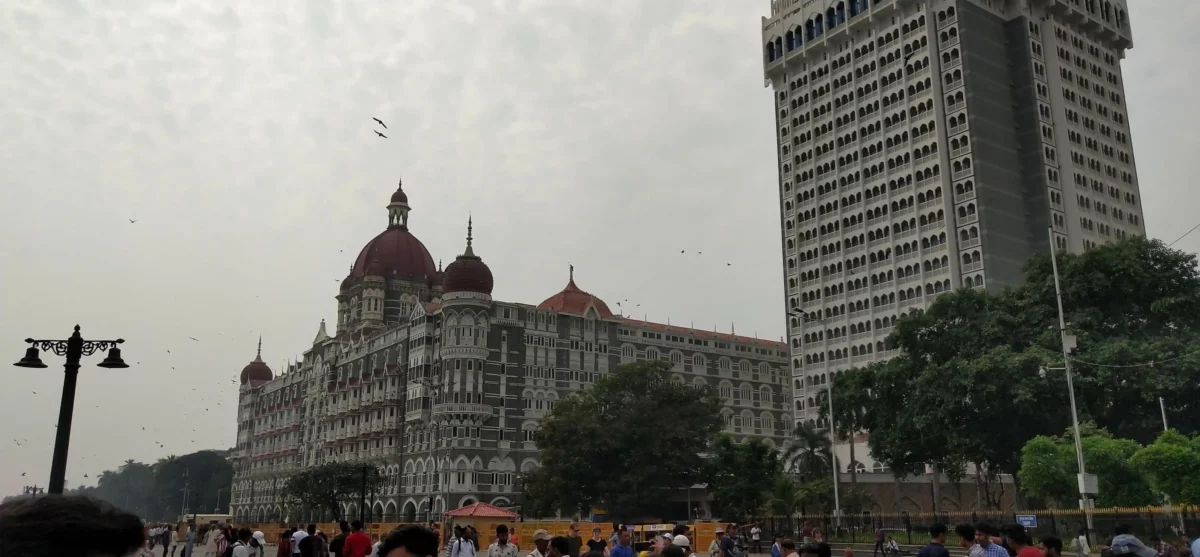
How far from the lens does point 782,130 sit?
94.0m

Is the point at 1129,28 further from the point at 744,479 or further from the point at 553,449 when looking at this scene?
the point at 553,449

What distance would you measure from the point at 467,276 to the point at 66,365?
6177cm

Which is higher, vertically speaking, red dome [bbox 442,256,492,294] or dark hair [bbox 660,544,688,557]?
red dome [bbox 442,256,492,294]

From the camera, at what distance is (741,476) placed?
189ft

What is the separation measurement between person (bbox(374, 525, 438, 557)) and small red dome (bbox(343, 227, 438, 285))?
9444cm

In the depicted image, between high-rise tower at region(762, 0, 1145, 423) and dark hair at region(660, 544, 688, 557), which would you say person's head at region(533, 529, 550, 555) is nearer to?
dark hair at region(660, 544, 688, 557)

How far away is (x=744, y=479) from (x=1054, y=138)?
4578 cm

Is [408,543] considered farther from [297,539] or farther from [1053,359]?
[1053,359]

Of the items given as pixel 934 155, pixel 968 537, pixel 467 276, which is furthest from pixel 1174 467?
pixel 467 276

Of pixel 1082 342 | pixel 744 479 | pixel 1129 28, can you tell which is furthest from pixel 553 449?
pixel 1129 28

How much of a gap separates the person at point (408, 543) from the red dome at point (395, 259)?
94462mm

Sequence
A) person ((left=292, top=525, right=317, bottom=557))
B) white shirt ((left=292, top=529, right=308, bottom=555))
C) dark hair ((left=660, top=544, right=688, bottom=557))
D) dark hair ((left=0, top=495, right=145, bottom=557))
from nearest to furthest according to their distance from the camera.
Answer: dark hair ((left=0, top=495, right=145, bottom=557))
dark hair ((left=660, top=544, right=688, bottom=557))
person ((left=292, top=525, right=317, bottom=557))
white shirt ((left=292, top=529, right=308, bottom=555))

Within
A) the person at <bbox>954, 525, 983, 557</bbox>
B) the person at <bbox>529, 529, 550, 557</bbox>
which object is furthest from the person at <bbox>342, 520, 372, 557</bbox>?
the person at <bbox>954, 525, 983, 557</bbox>

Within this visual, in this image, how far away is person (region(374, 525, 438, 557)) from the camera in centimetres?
467
